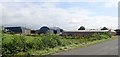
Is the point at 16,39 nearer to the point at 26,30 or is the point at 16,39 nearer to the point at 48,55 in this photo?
the point at 48,55

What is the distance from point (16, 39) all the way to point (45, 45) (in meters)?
4.55

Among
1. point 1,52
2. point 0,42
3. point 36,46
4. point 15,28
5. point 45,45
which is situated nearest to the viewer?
point 1,52

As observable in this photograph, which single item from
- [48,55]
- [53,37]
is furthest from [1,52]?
[53,37]

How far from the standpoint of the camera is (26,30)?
92.9 metres

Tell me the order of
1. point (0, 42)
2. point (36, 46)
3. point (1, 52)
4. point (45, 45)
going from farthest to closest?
point (45, 45) < point (36, 46) < point (0, 42) < point (1, 52)

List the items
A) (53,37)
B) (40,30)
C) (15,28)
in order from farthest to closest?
1. (40,30)
2. (15,28)
3. (53,37)

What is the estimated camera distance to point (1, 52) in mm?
17359

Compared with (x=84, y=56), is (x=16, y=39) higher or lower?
higher

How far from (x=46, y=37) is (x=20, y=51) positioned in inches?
203

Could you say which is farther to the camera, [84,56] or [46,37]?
[46,37]

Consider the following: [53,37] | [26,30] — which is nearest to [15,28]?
[26,30]

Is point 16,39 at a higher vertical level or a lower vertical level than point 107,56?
higher

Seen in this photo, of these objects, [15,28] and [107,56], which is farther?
[15,28]

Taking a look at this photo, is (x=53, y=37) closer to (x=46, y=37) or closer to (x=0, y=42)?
(x=46, y=37)
